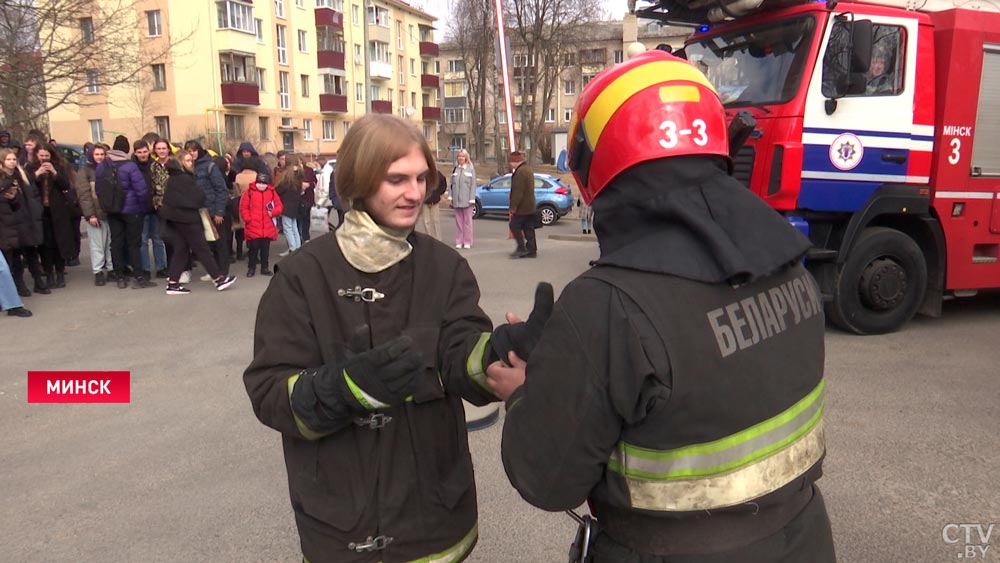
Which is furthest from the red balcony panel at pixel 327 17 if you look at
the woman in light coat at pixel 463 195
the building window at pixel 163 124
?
the woman in light coat at pixel 463 195

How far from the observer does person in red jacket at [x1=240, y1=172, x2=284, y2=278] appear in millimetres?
10516

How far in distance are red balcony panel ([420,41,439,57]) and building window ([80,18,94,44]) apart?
53669mm

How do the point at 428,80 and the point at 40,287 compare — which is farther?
the point at 428,80

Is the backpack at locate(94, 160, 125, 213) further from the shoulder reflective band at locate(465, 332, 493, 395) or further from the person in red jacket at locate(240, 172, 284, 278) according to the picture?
the shoulder reflective band at locate(465, 332, 493, 395)

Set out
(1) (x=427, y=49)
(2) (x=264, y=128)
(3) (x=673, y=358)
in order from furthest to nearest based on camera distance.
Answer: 1. (1) (x=427, y=49)
2. (2) (x=264, y=128)
3. (3) (x=673, y=358)

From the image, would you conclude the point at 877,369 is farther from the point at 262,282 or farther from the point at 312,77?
the point at 312,77

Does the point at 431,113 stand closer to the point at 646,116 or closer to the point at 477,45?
the point at 477,45

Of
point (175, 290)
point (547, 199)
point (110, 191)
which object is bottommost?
point (175, 290)

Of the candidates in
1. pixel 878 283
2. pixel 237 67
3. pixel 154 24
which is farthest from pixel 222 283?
pixel 154 24

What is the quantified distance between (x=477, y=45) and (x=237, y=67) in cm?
1543

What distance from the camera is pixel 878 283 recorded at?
22.4 feet

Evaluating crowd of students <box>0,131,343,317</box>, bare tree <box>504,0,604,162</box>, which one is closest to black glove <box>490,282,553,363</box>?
crowd of students <box>0,131,343,317</box>

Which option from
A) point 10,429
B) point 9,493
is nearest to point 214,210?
point 10,429

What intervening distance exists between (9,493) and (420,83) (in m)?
63.9
